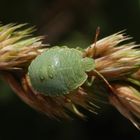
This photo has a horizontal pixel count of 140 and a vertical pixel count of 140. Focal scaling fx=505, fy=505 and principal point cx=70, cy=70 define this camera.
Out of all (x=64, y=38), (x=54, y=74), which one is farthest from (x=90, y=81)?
(x=64, y=38)

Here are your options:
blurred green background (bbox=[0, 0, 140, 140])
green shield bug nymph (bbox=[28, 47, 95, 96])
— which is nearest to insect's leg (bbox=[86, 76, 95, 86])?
green shield bug nymph (bbox=[28, 47, 95, 96])

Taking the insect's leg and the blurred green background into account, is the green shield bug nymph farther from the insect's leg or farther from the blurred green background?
the blurred green background

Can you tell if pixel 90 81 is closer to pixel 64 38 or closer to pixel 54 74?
pixel 54 74

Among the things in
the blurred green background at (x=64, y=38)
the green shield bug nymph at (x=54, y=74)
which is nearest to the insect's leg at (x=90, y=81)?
the green shield bug nymph at (x=54, y=74)

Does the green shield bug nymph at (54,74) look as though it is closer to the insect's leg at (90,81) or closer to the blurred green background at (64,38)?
the insect's leg at (90,81)

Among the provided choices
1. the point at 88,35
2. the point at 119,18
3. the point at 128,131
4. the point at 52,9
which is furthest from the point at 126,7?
the point at 128,131

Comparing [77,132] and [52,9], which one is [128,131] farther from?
[52,9]
